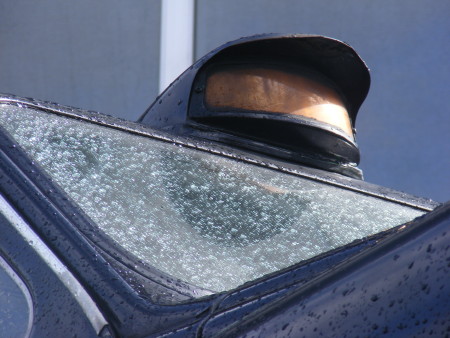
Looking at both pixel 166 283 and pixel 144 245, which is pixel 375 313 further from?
pixel 144 245

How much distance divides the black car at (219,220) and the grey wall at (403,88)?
271 inches

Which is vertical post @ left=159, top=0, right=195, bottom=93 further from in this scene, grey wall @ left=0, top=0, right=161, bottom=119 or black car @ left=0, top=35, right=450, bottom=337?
black car @ left=0, top=35, right=450, bottom=337

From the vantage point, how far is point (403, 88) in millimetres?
9836

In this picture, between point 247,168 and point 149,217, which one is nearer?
point 149,217

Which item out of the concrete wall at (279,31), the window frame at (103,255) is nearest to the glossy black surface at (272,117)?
the window frame at (103,255)

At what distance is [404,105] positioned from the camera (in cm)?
982

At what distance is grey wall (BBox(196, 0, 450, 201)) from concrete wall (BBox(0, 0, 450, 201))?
10 mm

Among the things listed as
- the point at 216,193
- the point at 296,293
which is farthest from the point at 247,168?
the point at 296,293

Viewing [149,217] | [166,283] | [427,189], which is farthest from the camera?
[427,189]

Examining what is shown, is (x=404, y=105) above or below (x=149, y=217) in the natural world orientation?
above

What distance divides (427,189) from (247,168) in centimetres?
748

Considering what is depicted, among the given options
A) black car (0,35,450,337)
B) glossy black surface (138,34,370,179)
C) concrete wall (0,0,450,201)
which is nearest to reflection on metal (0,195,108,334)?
black car (0,35,450,337)

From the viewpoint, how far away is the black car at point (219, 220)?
1.00m

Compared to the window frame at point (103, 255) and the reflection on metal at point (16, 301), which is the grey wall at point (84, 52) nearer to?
the window frame at point (103, 255)
